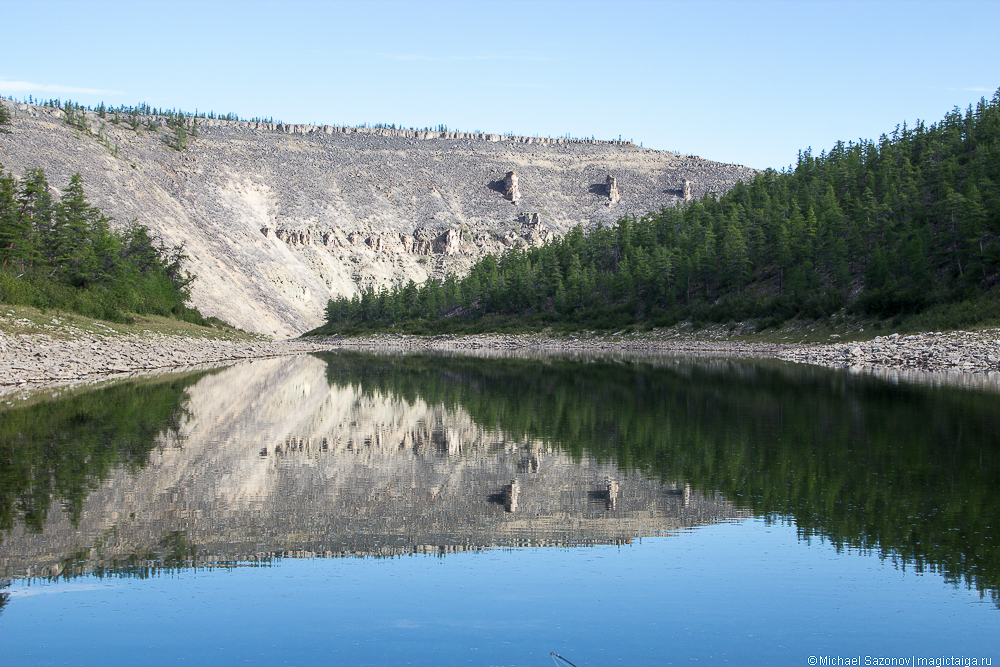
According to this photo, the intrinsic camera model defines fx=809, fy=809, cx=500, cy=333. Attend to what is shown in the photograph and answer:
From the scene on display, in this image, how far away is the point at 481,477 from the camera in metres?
14.2

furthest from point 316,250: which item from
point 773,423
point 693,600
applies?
point 693,600

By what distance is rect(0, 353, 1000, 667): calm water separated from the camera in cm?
725

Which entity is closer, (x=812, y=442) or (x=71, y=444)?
(x=71, y=444)

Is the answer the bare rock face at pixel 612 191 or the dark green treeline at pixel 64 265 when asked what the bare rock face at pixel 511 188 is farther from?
the dark green treeline at pixel 64 265

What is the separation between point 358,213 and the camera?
17100 cm

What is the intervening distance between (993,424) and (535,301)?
8862cm

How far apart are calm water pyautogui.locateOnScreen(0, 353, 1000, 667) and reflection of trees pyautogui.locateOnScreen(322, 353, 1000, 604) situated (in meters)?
0.08

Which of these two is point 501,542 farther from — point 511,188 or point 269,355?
point 511,188

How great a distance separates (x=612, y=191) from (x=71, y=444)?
18315 centimetres

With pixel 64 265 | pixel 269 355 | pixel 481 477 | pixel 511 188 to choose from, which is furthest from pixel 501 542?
pixel 511 188

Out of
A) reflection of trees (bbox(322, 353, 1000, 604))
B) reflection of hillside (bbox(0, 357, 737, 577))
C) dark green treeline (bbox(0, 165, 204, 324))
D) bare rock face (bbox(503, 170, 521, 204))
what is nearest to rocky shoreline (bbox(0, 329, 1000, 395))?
dark green treeline (bbox(0, 165, 204, 324))

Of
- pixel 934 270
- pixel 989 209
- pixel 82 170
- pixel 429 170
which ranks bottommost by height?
pixel 934 270

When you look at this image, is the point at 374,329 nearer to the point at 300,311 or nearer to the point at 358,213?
the point at 300,311

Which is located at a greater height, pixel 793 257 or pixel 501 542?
pixel 793 257
